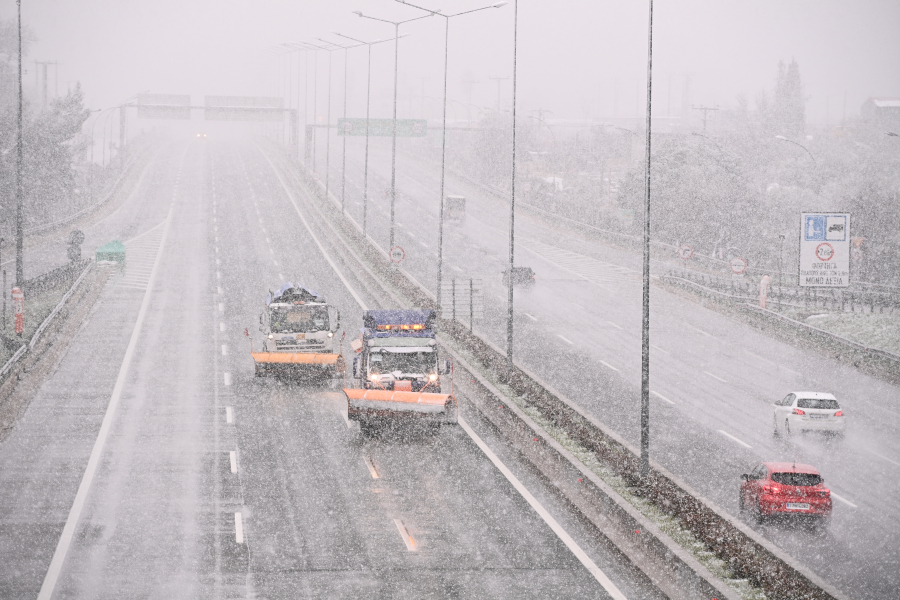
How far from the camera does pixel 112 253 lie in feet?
193

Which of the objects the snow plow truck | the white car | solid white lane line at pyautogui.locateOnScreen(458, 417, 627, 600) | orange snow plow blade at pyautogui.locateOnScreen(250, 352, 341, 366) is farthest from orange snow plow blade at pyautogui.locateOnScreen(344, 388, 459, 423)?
the white car

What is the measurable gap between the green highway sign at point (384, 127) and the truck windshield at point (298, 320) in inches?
2335

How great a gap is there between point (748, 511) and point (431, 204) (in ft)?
240

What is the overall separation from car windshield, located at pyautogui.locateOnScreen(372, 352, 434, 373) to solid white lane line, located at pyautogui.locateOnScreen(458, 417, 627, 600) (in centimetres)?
216

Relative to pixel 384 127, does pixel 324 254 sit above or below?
below

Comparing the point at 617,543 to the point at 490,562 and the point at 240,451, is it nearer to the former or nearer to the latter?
the point at 490,562

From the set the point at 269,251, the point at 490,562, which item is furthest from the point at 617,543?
the point at 269,251

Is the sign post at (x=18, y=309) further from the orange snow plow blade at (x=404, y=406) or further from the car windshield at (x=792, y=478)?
the car windshield at (x=792, y=478)

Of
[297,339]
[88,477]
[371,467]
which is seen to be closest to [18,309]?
[297,339]

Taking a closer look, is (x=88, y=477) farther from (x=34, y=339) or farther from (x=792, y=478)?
(x=34, y=339)

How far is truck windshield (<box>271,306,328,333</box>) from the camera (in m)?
34.2

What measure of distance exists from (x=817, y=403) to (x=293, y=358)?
1585 cm

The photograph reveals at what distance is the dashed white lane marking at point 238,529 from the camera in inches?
760

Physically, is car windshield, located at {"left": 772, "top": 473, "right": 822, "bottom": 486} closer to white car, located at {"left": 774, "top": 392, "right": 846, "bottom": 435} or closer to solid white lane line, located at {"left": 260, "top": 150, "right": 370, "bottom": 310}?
white car, located at {"left": 774, "top": 392, "right": 846, "bottom": 435}
